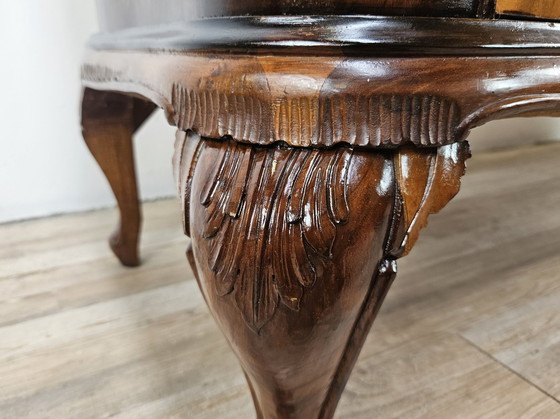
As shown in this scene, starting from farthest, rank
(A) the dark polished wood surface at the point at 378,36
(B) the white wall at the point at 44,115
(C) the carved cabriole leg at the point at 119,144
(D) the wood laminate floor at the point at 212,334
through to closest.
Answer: (B) the white wall at the point at 44,115 < (C) the carved cabriole leg at the point at 119,144 < (D) the wood laminate floor at the point at 212,334 < (A) the dark polished wood surface at the point at 378,36

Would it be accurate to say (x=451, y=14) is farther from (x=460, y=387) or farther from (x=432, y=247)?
(x=432, y=247)

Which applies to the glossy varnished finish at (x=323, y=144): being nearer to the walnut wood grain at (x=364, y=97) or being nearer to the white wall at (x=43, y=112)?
the walnut wood grain at (x=364, y=97)

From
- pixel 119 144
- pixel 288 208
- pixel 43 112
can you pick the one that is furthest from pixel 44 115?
pixel 288 208

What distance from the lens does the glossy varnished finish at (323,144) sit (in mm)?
257

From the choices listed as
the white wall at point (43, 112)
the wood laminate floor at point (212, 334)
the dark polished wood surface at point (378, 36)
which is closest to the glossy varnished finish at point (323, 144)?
the dark polished wood surface at point (378, 36)

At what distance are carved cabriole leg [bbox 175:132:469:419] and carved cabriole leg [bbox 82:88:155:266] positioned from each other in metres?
0.46

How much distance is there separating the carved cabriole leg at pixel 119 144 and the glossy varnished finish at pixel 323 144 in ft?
1.47

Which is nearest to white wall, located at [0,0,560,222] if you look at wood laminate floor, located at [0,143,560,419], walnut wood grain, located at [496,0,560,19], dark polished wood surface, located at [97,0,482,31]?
wood laminate floor, located at [0,143,560,419]

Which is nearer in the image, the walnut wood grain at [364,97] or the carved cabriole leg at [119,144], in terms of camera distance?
the walnut wood grain at [364,97]

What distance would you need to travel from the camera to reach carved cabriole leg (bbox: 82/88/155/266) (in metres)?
0.71

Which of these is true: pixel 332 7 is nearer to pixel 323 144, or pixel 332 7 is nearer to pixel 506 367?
pixel 323 144

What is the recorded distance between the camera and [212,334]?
0.65m

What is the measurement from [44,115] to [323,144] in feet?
3.13

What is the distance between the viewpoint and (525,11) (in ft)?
0.93
